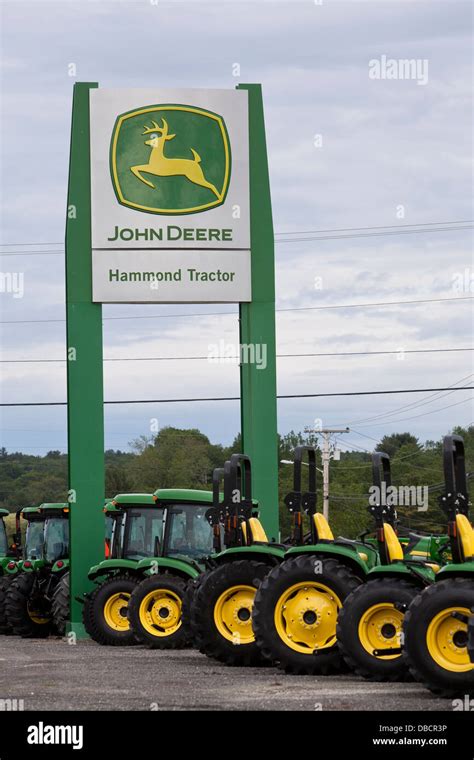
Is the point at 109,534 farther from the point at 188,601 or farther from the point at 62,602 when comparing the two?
the point at 188,601

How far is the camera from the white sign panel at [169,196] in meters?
23.4

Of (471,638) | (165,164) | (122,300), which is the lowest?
(471,638)

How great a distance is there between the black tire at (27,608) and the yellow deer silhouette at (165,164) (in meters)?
7.48

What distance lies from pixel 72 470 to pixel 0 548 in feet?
22.3

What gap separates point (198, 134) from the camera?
23844 mm

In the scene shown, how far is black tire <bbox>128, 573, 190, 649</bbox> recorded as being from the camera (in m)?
18.6

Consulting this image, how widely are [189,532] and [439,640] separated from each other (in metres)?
9.16

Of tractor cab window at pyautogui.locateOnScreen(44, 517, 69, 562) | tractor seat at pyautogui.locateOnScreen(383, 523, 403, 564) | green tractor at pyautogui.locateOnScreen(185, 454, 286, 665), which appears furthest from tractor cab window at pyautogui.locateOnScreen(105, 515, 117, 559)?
tractor seat at pyautogui.locateOnScreen(383, 523, 403, 564)

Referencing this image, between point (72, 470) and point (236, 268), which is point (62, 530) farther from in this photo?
point (236, 268)

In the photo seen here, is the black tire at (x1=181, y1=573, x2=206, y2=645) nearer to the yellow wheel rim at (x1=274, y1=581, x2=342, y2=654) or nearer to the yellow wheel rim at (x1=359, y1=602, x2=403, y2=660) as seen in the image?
the yellow wheel rim at (x1=274, y1=581, x2=342, y2=654)

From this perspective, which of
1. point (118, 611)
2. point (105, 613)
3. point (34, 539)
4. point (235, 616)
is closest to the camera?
point (235, 616)

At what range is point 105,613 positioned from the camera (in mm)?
20609

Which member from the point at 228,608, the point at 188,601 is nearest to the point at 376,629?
the point at 228,608

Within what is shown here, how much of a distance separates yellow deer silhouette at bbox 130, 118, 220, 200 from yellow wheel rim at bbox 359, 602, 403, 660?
1225 centimetres
